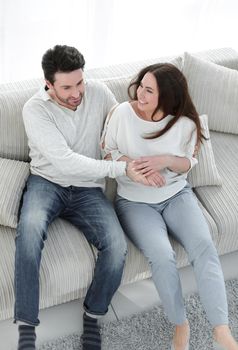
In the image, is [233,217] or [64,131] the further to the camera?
[233,217]

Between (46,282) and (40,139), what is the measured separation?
58 cm

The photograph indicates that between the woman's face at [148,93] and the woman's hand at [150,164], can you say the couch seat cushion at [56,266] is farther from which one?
the woman's face at [148,93]

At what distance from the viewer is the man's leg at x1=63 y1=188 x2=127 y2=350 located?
83.4 inches

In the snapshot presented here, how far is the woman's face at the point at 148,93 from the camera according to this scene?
2.15 metres

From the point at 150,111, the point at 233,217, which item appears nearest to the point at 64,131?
the point at 150,111

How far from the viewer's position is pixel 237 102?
8.82ft

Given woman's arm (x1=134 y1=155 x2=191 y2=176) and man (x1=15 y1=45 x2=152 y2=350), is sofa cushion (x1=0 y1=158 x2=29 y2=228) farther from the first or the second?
woman's arm (x1=134 y1=155 x2=191 y2=176)

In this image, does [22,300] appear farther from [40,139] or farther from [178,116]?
[178,116]

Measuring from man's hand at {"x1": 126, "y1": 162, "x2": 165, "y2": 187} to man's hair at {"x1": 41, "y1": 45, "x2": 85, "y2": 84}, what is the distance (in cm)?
47

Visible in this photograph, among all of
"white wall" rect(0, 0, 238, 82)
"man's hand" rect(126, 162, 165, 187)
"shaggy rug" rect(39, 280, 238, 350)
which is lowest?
"shaggy rug" rect(39, 280, 238, 350)

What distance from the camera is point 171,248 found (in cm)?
217

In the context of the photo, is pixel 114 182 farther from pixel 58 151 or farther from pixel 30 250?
pixel 30 250

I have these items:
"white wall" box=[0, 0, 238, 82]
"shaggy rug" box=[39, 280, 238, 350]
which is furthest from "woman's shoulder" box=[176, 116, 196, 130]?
"white wall" box=[0, 0, 238, 82]

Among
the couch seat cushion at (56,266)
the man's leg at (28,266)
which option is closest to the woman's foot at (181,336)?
the couch seat cushion at (56,266)
